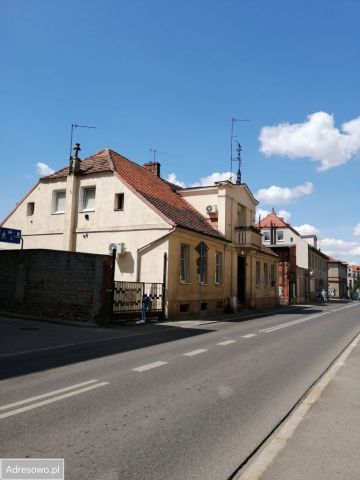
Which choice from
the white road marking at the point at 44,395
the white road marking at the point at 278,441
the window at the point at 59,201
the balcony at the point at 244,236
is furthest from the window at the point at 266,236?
the white road marking at the point at 44,395

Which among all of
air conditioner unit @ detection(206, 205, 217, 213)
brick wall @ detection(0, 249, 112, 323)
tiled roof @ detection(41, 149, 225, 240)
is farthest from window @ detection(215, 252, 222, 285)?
brick wall @ detection(0, 249, 112, 323)

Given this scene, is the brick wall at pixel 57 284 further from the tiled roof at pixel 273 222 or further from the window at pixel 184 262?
the tiled roof at pixel 273 222

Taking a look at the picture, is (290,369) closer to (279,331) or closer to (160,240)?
(279,331)

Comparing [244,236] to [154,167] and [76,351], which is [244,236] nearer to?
[154,167]

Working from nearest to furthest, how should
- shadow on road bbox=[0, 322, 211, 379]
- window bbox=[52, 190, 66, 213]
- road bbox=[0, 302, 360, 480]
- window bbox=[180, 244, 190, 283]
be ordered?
road bbox=[0, 302, 360, 480], shadow on road bbox=[0, 322, 211, 379], window bbox=[180, 244, 190, 283], window bbox=[52, 190, 66, 213]

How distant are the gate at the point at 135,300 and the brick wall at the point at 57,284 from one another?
2.14ft

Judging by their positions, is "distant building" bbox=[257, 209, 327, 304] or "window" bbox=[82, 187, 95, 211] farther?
"distant building" bbox=[257, 209, 327, 304]

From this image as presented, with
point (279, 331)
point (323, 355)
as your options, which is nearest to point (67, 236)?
point (279, 331)

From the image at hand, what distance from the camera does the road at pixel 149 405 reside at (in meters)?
4.24

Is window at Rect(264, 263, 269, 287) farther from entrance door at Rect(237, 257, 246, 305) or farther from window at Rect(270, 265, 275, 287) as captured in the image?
entrance door at Rect(237, 257, 246, 305)

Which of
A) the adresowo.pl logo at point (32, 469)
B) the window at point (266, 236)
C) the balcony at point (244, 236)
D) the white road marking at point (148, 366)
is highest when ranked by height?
the window at point (266, 236)

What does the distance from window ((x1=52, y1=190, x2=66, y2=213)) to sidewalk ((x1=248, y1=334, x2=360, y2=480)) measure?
70.6 ft

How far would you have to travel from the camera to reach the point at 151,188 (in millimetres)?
26734

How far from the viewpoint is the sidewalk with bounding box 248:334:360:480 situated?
3986 millimetres
